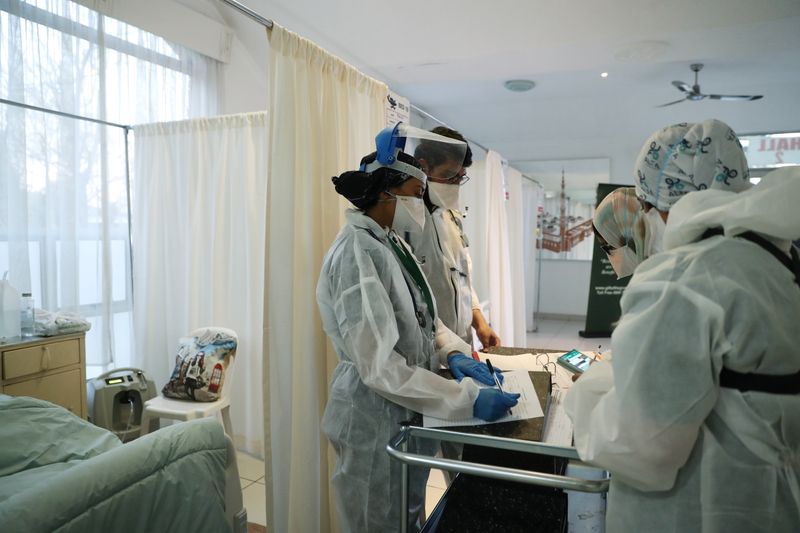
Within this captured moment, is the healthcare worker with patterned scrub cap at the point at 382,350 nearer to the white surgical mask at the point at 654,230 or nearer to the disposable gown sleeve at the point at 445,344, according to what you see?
the disposable gown sleeve at the point at 445,344

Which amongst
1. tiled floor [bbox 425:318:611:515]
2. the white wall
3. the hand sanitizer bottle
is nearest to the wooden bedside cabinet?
the hand sanitizer bottle

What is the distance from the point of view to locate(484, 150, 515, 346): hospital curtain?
4.49 meters

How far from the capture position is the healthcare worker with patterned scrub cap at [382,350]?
1361mm

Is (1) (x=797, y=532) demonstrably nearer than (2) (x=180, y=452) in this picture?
Yes

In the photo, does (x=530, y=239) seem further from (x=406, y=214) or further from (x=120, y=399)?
(x=406, y=214)

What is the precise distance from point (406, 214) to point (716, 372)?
105 centimetres

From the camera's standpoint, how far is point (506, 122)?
743cm

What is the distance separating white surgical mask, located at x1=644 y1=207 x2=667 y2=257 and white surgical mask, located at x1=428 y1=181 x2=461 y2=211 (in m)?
1.05

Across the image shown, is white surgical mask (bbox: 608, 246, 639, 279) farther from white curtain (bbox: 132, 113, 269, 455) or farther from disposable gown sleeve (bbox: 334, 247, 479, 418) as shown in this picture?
white curtain (bbox: 132, 113, 269, 455)

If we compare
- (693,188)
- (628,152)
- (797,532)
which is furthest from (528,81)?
(797,532)

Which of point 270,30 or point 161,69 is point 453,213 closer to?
point 270,30

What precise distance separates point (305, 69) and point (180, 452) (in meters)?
1.40

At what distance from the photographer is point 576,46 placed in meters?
4.24

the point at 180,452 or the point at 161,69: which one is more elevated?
the point at 161,69
